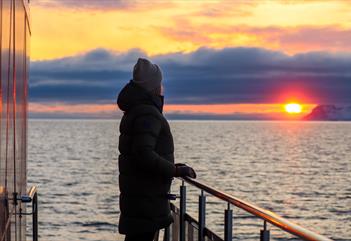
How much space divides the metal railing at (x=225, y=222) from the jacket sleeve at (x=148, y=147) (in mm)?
333

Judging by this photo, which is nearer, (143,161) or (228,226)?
(228,226)

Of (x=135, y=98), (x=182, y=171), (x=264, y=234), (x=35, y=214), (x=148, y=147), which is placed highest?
(x=135, y=98)

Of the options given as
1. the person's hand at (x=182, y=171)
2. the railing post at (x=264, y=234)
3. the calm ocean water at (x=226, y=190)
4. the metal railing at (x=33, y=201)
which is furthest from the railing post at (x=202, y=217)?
the calm ocean water at (x=226, y=190)

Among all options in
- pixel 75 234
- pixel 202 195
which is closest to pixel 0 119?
pixel 202 195

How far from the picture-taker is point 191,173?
4762 millimetres

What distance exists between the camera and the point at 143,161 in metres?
4.43

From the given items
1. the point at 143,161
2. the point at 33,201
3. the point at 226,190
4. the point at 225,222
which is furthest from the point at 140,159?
the point at 226,190

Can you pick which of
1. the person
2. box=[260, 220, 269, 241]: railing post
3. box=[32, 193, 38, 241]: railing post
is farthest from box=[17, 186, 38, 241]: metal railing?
box=[260, 220, 269, 241]: railing post

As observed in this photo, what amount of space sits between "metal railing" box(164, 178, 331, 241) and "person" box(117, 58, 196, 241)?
0.99 feet

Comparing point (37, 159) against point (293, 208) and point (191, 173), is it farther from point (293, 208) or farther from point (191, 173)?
point (191, 173)

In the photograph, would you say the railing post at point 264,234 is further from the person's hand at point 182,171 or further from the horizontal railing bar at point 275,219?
the person's hand at point 182,171

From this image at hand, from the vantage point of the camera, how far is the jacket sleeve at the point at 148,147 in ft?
14.5

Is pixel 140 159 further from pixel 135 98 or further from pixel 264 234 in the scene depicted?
pixel 264 234

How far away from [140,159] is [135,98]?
383 millimetres
